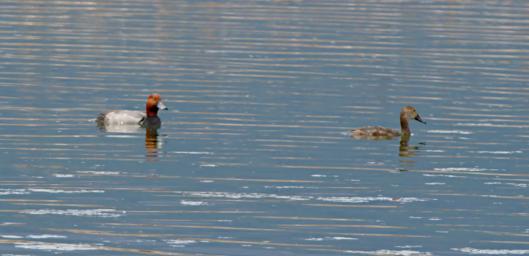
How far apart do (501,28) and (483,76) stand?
1492 centimetres

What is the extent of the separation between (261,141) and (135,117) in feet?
12.7

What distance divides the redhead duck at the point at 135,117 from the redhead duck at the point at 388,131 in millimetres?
4264

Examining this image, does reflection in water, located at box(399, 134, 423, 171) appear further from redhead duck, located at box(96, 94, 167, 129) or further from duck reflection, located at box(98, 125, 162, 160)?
redhead duck, located at box(96, 94, 167, 129)

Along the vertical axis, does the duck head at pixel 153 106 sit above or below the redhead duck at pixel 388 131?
above

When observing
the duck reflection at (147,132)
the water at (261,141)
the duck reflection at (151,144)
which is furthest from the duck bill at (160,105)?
the duck reflection at (151,144)

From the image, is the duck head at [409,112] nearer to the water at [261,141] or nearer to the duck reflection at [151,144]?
the water at [261,141]

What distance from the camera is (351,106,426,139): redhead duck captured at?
29398mm

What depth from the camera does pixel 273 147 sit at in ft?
91.8

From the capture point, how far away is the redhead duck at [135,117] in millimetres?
30719

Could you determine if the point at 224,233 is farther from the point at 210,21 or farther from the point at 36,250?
the point at 210,21

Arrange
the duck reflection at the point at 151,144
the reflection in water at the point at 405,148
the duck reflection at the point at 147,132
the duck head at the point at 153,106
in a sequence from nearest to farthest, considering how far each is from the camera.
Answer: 1. the duck reflection at the point at 151,144
2. the duck reflection at the point at 147,132
3. the reflection in water at the point at 405,148
4. the duck head at the point at 153,106

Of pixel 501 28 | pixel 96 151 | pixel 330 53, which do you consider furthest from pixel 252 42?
pixel 96 151

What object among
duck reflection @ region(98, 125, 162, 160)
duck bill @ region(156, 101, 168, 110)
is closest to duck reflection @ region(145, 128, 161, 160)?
duck reflection @ region(98, 125, 162, 160)

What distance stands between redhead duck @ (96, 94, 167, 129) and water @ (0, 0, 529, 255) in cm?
41
